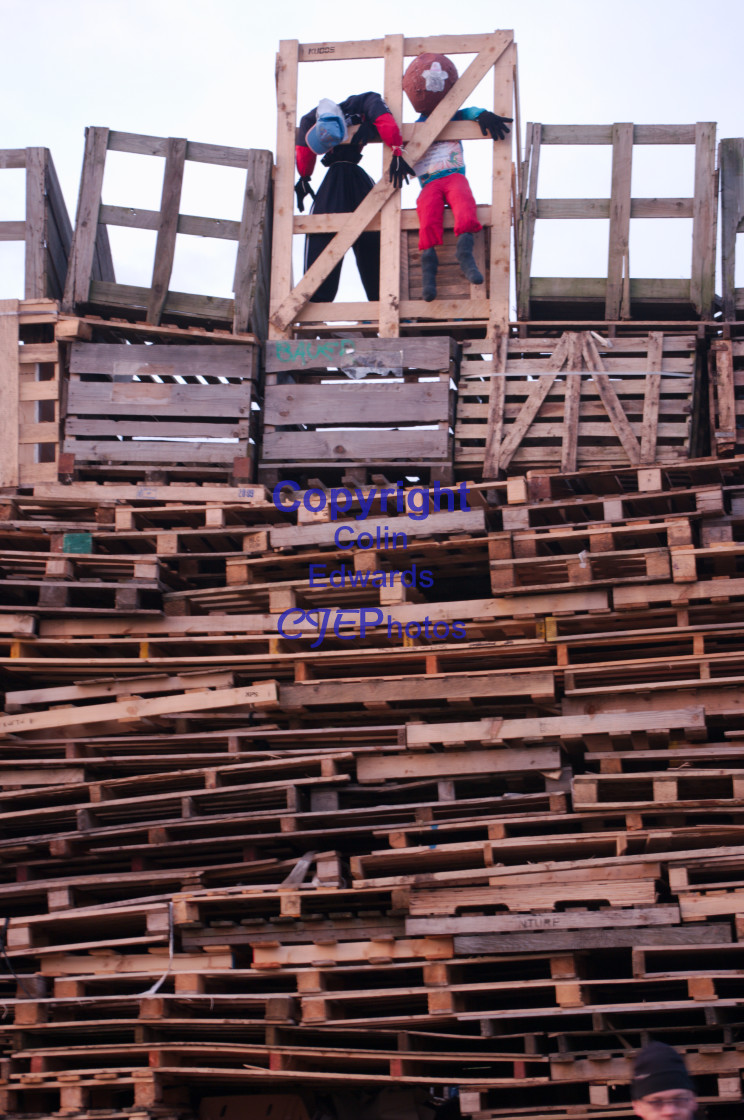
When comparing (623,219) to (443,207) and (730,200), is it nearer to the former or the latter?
(730,200)

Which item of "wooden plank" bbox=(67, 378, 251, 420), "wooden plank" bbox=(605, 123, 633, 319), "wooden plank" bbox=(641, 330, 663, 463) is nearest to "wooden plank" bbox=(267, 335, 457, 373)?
"wooden plank" bbox=(67, 378, 251, 420)

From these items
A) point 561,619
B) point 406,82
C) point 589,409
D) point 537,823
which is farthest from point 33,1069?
point 406,82

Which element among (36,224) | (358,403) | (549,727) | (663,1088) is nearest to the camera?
(663,1088)

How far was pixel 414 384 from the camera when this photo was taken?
9688 mm

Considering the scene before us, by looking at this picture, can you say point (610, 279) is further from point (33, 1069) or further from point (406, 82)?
point (33, 1069)

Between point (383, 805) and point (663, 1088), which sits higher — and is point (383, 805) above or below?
above

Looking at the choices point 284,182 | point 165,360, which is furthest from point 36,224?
point 284,182

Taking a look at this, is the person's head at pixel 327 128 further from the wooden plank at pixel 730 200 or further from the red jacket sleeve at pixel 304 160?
the wooden plank at pixel 730 200

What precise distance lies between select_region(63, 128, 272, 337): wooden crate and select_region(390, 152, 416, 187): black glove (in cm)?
102

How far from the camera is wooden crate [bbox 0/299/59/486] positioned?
10039mm

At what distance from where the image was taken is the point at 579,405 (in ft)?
31.7

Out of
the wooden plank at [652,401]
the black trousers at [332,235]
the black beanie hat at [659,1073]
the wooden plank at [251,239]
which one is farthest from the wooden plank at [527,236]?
the black beanie hat at [659,1073]

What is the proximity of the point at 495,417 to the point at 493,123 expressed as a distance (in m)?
2.42

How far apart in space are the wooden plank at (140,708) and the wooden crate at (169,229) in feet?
10.6
